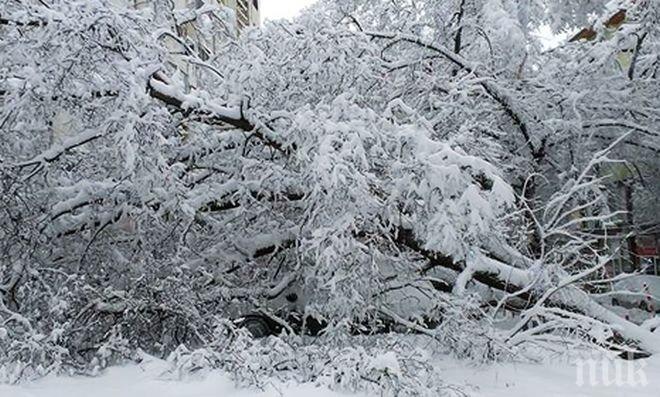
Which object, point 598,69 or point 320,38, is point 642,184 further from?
point 320,38

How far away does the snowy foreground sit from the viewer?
4117 millimetres

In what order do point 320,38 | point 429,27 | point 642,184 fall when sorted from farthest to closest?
point 642,184
point 429,27
point 320,38

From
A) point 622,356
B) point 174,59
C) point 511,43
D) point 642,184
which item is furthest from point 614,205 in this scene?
point 174,59

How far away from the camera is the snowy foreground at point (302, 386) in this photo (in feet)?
13.5

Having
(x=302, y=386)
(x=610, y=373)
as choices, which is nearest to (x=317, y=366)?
(x=302, y=386)

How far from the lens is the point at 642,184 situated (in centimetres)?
1167

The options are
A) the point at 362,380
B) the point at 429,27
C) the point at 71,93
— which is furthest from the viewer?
the point at 429,27

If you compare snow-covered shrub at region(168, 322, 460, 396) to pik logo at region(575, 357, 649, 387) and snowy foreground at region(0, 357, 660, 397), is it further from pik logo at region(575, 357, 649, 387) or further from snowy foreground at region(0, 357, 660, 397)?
pik logo at region(575, 357, 649, 387)

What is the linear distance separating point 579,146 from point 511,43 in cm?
225

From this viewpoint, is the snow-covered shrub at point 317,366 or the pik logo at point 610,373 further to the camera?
the pik logo at point 610,373

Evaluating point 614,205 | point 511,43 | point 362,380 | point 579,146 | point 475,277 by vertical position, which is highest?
point 511,43

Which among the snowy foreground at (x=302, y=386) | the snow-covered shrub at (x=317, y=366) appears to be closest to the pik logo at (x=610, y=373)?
the snowy foreground at (x=302, y=386)

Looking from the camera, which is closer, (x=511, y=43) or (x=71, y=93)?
(x=71, y=93)

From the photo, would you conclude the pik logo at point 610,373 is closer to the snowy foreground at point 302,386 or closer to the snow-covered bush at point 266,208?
the snowy foreground at point 302,386
